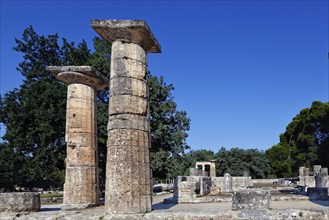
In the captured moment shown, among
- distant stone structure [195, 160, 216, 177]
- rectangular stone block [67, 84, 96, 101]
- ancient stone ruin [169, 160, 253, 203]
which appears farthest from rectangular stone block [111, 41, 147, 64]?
distant stone structure [195, 160, 216, 177]

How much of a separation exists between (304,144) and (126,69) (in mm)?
46804

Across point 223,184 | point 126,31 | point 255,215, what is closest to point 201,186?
point 223,184

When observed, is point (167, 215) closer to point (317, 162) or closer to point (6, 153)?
point (6, 153)

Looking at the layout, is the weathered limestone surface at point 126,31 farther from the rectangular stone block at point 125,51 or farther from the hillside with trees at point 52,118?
the hillside with trees at point 52,118

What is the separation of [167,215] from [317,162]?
148 feet

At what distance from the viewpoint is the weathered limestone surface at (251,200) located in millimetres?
9188

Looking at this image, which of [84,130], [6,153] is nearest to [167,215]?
[84,130]

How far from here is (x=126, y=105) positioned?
983 centimetres

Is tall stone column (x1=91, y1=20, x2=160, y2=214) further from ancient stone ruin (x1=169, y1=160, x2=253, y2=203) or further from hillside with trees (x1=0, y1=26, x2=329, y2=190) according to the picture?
hillside with trees (x1=0, y1=26, x2=329, y2=190)

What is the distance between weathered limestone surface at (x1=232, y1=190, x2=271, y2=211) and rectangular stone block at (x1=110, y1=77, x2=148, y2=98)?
3776mm

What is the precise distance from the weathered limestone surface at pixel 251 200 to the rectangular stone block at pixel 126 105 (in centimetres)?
339

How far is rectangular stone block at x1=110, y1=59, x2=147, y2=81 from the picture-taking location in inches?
396

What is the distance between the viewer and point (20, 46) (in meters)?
25.2

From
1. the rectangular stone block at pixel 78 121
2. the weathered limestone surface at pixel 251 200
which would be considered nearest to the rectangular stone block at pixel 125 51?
the rectangular stone block at pixel 78 121
